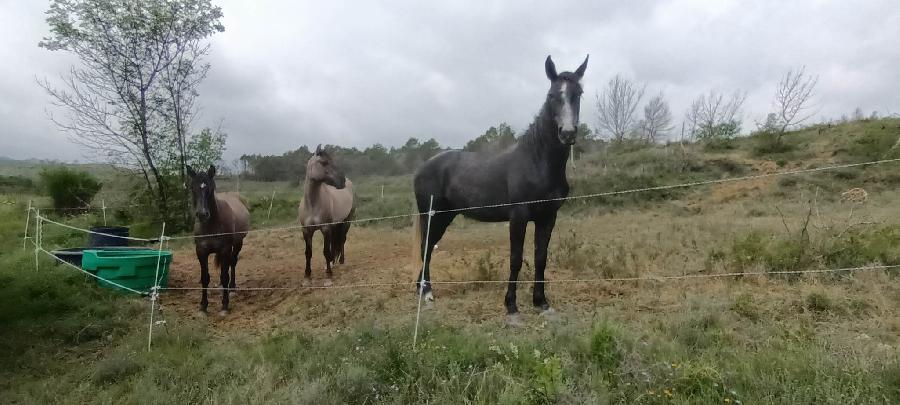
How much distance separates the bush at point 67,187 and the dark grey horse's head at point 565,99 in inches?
772

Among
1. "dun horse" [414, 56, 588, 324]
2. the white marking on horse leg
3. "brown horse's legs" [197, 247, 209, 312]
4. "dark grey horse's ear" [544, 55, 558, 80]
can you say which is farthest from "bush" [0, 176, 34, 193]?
the white marking on horse leg

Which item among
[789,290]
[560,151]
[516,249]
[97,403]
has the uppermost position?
[560,151]

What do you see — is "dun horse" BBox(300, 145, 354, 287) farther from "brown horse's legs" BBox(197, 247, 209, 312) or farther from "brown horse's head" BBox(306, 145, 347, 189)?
"brown horse's legs" BBox(197, 247, 209, 312)

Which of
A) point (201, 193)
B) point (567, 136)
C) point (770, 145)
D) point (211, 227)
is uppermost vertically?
point (770, 145)

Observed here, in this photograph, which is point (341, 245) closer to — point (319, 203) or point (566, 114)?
point (319, 203)

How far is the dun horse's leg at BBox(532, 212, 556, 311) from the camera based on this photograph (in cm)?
477

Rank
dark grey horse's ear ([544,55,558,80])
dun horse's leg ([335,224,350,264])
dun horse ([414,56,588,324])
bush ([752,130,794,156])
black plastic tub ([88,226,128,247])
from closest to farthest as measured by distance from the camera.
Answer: dun horse ([414,56,588,324]), dark grey horse's ear ([544,55,558,80]), dun horse's leg ([335,224,350,264]), black plastic tub ([88,226,128,247]), bush ([752,130,794,156])

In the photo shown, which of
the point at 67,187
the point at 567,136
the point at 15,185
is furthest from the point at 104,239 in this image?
the point at 15,185

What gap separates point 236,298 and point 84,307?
5.79ft

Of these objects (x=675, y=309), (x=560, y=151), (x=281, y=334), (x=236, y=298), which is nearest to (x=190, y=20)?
(x=236, y=298)

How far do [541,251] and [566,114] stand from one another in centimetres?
155

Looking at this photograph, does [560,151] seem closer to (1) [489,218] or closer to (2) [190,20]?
(1) [489,218]

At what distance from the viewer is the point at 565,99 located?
411 centimetres

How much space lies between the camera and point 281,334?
15.1 ft
